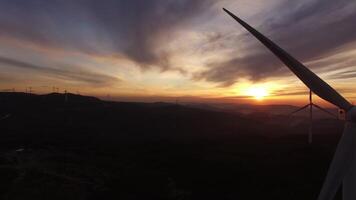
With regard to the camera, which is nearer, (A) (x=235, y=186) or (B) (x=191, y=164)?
(A) (x=235, y=186)

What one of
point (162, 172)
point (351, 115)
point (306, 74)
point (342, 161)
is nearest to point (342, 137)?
point (342, 161)

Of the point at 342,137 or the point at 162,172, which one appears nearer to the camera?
the point at 342,137

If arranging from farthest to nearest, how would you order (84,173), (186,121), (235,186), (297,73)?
(186,121)
(84,173)
(235,186)
(297,73)

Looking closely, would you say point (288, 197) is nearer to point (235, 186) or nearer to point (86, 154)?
point (235, 186)

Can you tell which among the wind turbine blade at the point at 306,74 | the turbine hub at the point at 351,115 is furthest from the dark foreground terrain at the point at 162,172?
the turbine hub at the point at 351,115

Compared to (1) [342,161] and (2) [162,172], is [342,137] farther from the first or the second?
(2) [162,172]

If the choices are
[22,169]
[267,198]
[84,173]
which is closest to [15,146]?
[22,169]

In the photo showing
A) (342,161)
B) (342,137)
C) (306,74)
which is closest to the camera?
(342,161)
